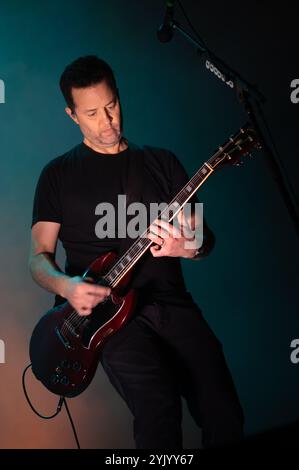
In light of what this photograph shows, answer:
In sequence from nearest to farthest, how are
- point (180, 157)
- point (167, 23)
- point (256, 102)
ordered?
point (256, 102) → point (167, 23) → point (180, 157)

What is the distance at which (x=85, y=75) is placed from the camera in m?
2.21

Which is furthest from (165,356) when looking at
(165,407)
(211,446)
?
(211,446)

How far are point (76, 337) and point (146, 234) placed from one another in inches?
18.6

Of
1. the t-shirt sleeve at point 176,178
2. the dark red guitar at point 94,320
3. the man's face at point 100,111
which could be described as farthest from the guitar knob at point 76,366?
the man's face at point 100,111

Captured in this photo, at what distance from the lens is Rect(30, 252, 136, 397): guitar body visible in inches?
78.7

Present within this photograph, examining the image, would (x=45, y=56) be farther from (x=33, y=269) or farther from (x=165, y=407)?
(x=165, y=407)

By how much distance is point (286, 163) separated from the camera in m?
3.12

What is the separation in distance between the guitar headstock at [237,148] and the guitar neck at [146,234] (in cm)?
4

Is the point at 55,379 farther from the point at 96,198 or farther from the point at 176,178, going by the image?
the point at 176,178

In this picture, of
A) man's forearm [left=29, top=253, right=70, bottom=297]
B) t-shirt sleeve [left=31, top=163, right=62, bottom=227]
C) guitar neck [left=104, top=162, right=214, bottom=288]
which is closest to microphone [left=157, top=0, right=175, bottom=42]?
guitar neck [left=104, top=162, right=214, bottom=288]

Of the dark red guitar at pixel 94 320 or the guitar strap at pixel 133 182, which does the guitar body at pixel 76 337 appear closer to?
the dark red guitar at pixel 94 320

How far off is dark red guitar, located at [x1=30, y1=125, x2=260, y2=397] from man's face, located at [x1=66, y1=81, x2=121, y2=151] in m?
0.39

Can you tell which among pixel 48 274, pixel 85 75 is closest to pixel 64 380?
pixel 48 274

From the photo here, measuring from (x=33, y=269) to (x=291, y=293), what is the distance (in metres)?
1.62
